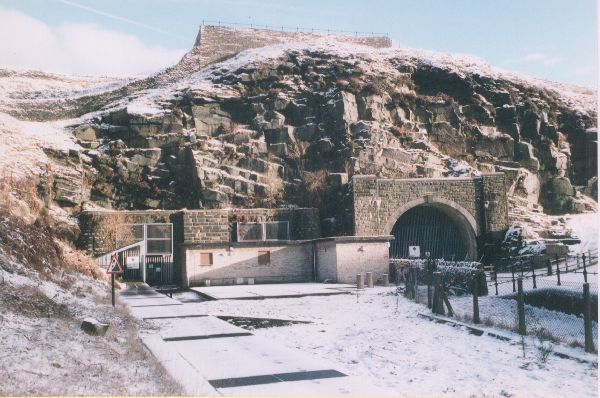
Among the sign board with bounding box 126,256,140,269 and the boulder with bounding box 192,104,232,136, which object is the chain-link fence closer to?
the sign board with bounding box 126,256,140,269

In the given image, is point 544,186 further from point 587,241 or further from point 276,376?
point 276,376

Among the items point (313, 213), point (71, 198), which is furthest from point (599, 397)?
point (71, 198)

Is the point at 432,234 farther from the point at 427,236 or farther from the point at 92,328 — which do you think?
the point at 92,328

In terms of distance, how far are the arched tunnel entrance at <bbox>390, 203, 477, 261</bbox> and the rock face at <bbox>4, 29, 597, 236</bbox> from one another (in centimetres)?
419

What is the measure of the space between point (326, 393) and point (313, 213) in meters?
24.9

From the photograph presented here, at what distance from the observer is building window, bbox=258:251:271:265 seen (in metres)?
28.7

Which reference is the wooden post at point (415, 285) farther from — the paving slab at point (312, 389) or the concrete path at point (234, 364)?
the paving slab at point (312, 389)

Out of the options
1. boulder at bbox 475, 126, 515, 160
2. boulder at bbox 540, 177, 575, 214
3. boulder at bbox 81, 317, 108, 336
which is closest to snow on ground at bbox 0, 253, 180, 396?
boulder at bbox 81, 317, 108, 336

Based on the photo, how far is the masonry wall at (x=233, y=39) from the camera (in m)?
44.5

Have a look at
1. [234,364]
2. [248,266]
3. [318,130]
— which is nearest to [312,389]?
[234,364]

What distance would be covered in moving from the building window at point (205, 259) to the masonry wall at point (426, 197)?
25.8 feet

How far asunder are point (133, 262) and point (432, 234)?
17.0m

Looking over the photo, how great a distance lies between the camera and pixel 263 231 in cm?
3070

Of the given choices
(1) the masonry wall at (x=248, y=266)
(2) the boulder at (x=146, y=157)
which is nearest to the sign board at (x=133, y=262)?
(1) the masonry wall at (x=248, y=266)
